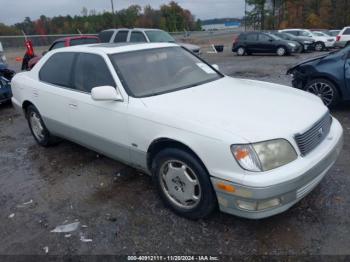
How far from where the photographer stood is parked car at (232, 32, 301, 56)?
748 inches

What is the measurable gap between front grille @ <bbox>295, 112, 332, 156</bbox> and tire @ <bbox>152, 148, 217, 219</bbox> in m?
0.82

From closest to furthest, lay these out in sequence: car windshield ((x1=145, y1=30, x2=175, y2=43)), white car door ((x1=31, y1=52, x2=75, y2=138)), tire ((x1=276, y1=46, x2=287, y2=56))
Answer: white car door ((x1=31, y1=52, x2=75, y2=138))
car windshield ((x1=145, y1=30, x2=175, y2=43))
tire ((x1=276, y1=46, x2=287, y2=56))

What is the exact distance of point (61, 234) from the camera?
298 centimetres

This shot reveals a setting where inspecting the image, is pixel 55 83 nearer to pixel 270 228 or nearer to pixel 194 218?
pixel 194 218

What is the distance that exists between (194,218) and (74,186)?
1.66m

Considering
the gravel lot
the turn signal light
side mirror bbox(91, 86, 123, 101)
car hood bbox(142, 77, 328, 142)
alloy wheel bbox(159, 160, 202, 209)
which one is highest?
side mirror bbox(91, 86, 123, 101)

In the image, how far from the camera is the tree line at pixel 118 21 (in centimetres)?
6481

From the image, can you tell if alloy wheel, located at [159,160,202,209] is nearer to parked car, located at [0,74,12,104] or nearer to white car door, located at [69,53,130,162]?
white car door, located at [69,53,130,162]

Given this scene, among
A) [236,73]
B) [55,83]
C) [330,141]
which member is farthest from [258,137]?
[236,73]

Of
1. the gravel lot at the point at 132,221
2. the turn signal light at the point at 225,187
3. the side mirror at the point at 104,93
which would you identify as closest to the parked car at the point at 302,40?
the gravel lot at the point at 132,221

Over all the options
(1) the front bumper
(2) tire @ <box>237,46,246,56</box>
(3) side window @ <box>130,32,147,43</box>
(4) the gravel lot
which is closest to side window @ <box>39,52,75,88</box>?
(4) the gravel lot

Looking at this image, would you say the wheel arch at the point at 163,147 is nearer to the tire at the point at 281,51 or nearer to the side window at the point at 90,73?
the side window at the point at 90,73

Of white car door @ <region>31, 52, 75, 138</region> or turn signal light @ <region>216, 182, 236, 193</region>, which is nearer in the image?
turn signal light @ <region>216, 182, 236, 193</region>

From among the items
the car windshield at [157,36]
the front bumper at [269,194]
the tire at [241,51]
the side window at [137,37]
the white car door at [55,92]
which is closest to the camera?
the front bumper at [269,194]
